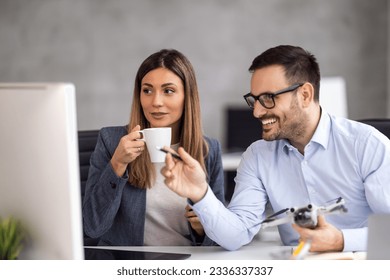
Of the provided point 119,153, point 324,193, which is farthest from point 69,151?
point 324,193

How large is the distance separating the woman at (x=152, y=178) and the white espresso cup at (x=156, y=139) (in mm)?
98

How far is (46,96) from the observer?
33.7 inches

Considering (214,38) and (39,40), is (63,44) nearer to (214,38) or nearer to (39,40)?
(39,40)

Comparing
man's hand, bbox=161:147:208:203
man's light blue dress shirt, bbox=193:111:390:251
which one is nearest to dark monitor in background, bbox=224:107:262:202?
man's light blue dress shirt, bbox=193:111:390:251

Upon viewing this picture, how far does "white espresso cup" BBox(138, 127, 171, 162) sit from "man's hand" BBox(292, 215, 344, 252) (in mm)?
251

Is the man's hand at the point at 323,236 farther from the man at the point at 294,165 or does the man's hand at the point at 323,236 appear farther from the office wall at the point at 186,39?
the office wall at the point at 186,39

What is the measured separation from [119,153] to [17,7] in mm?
2806

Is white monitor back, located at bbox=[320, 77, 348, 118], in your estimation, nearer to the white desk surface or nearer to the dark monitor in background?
the white desk surface

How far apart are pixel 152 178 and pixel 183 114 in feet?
0.44

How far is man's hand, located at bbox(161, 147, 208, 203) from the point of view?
1098 mm

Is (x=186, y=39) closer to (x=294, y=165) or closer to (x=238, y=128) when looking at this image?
(x=238, y=128)

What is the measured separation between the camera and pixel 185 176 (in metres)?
1.14
